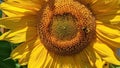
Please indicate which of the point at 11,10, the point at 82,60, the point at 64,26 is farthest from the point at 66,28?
the point at 11,10

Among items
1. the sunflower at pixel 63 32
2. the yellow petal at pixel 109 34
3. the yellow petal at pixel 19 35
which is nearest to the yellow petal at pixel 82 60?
the sunflower at pixel 63 32

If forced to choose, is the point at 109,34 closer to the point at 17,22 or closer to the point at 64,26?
the point at 64,26

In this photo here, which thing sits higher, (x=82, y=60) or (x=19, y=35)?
(x=19, y=35)

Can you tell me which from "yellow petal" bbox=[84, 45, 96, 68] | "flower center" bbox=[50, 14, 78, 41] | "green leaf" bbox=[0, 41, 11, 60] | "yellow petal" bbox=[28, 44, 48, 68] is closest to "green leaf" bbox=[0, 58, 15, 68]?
"green leaf" bbox=[0, 41, 11, 60]

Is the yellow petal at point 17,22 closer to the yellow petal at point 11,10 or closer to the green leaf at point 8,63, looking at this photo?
the yellow petal at point 11,10

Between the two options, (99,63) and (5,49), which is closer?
(99,63)

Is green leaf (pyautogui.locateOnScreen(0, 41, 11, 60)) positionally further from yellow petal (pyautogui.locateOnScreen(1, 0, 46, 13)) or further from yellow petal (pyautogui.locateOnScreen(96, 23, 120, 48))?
yellow petal (pyautogui.locateOnScreen(96, 23, 120, 48))

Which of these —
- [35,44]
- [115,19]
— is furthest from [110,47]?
[35,44]

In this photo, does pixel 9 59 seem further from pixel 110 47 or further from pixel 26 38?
pixel 110 47
